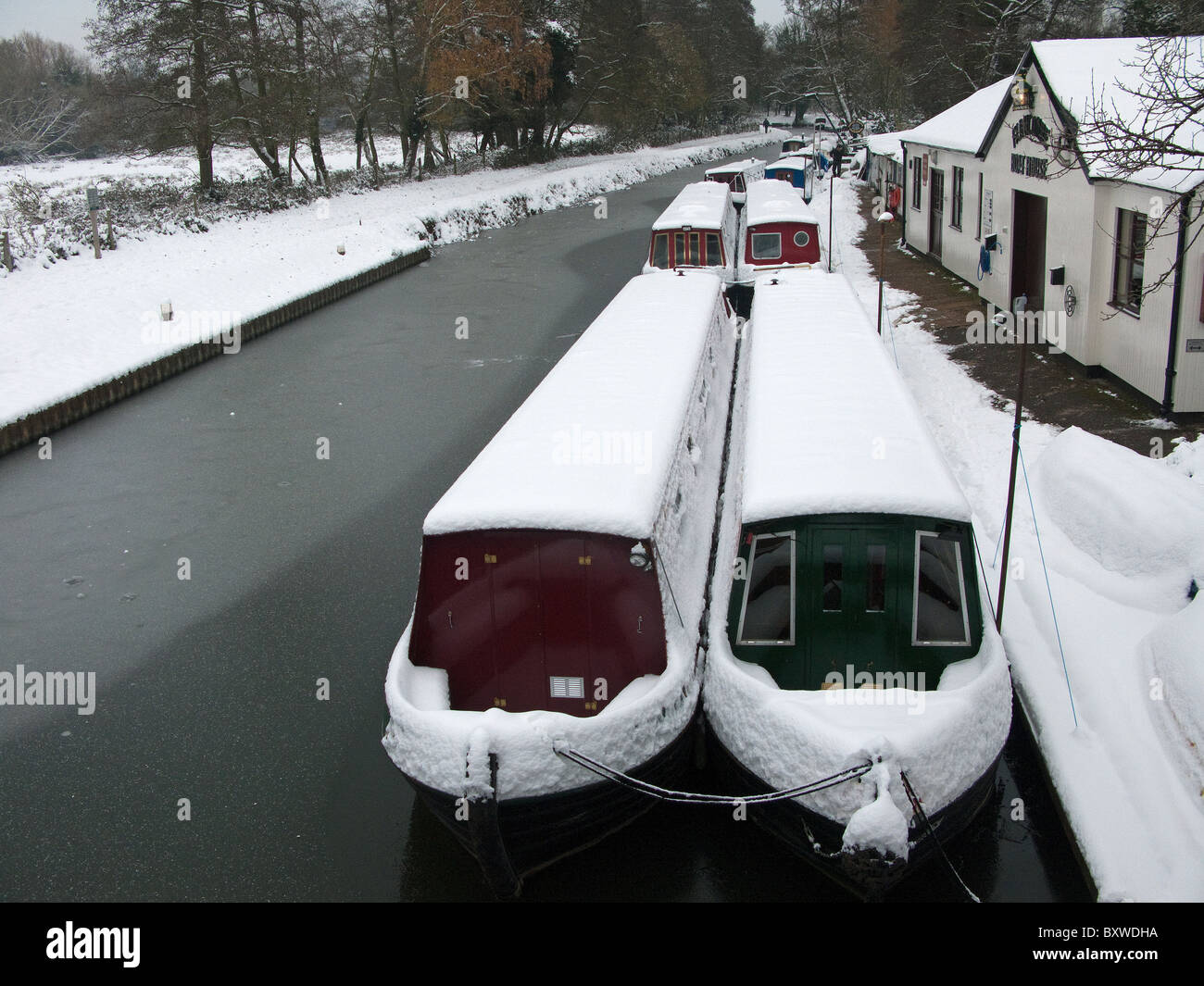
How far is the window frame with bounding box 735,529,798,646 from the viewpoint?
23.5ft

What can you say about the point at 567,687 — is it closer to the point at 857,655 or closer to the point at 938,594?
the point at 857,655

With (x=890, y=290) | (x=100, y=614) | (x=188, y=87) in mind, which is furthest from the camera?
(x=188, y=87)

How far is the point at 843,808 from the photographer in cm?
621

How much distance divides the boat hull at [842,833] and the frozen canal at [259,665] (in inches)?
17.8

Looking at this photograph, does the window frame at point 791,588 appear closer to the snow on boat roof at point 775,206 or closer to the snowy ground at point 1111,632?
the snowy ground at point 1111,632

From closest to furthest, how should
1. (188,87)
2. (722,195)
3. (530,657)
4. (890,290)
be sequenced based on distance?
(530,657) < (890,290) < (722,195) < (188,87)

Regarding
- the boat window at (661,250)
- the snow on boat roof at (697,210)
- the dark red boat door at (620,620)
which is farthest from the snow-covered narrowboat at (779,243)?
the dark red boat door at (620,620)

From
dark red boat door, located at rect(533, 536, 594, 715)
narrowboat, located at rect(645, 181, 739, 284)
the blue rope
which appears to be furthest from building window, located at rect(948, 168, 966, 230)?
dark red boat door, located at rect(533, 536, 594, 715)

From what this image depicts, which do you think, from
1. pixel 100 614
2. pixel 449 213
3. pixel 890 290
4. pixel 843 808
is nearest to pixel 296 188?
pixel 449 213

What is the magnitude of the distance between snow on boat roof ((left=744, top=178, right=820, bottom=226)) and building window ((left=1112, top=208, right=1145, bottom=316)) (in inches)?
305

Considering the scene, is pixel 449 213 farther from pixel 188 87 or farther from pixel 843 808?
pixel 843 808

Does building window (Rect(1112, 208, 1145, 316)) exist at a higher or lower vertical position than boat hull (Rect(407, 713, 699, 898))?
higher

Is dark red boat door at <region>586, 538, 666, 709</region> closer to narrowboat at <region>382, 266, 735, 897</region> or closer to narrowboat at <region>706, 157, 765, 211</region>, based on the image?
narrowboat at <region>382, 266, 735, 897</region>

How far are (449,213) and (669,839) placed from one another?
34219mm
